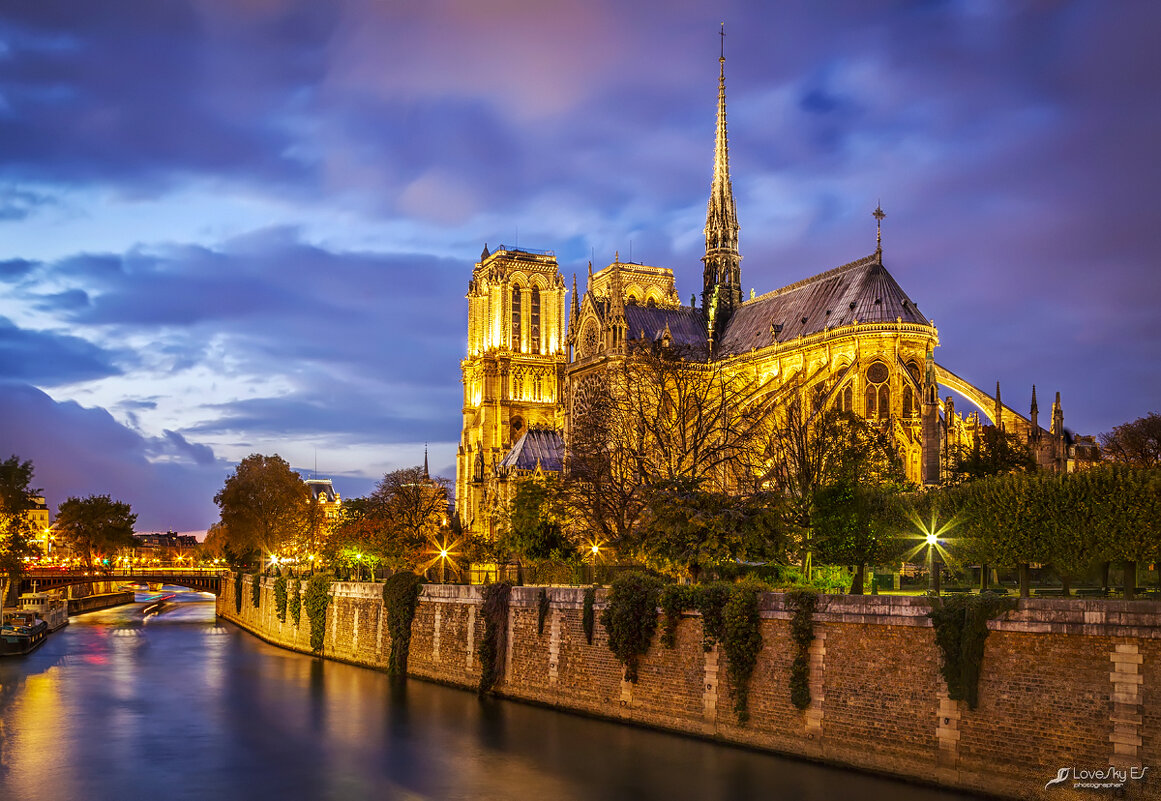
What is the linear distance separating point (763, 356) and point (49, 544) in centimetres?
10180

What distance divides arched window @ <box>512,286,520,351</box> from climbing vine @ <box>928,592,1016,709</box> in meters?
83.2

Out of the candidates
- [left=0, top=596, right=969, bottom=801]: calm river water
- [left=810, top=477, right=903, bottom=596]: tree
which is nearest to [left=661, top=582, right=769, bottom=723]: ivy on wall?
[left=0, top=596, right=969, bottom=801]: calm river water

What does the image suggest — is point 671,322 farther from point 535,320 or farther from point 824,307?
point 535,320

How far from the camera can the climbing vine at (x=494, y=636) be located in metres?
33.6

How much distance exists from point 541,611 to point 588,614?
2.47m

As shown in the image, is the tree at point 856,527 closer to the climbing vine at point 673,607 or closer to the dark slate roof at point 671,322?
the climbing vine at point 673,607

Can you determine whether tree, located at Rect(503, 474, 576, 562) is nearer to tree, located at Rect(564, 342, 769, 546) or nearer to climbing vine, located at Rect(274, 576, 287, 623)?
tree, located at Rect(564, 342, 769, 546)

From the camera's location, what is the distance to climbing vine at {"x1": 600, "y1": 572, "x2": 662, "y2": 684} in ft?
90.2

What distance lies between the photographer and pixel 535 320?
343 ft

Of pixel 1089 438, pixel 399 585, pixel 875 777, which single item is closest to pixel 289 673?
pixel 399 585

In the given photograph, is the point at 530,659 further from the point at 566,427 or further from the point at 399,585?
the point at 566,427

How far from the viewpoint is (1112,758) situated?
17750 millimetres

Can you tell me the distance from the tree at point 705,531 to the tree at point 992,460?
11108 millimetres

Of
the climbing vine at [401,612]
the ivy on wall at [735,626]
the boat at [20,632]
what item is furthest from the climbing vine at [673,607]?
the boat at [20,632]
